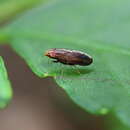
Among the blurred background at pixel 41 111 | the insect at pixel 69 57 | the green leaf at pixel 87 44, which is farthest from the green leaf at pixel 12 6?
the blurred background at pixel 41 111

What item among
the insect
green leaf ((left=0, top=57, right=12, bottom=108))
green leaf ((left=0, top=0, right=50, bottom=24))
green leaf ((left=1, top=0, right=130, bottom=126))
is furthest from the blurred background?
green leaf ((left=0, top=57, right=12, bottom=108))

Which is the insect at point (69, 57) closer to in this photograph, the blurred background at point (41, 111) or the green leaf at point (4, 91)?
the green leaf at point (4, 91)

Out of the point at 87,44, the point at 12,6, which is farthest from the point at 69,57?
the point at 12,6

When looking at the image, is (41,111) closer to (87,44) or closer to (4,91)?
(87,44)

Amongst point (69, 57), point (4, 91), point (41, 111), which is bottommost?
point (41, 111)

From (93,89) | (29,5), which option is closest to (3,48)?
(29,5)
